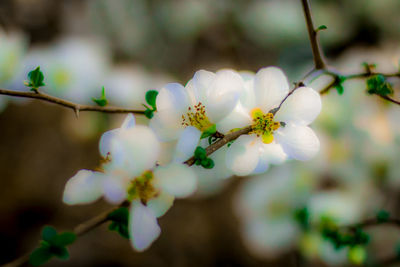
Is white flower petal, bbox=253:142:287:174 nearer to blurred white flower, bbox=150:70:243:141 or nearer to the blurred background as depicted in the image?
blurred white flower, bbox=150:70:243:141

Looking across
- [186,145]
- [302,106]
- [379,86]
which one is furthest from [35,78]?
[379,86]

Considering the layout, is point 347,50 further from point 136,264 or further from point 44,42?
point 44,42

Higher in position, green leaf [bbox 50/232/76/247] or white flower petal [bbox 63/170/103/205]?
white flower petal [bbox 63/170/103/205]

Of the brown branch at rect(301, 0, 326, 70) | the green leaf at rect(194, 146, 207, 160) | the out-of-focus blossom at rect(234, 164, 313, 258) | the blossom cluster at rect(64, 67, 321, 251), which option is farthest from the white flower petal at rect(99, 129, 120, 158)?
the out-of-focus blossom at rect(234, 164, 313, 258)

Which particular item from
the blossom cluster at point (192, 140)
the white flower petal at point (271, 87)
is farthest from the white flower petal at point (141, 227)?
the white flower petal at point (271, 87)

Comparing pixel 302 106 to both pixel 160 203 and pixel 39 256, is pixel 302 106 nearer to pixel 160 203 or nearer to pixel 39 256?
pixel 160 203

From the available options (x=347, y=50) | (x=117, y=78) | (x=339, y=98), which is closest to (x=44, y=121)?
(x=117, y=78)

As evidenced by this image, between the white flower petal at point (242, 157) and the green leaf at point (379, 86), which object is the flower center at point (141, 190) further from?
the green leaf at point (379, 86)
